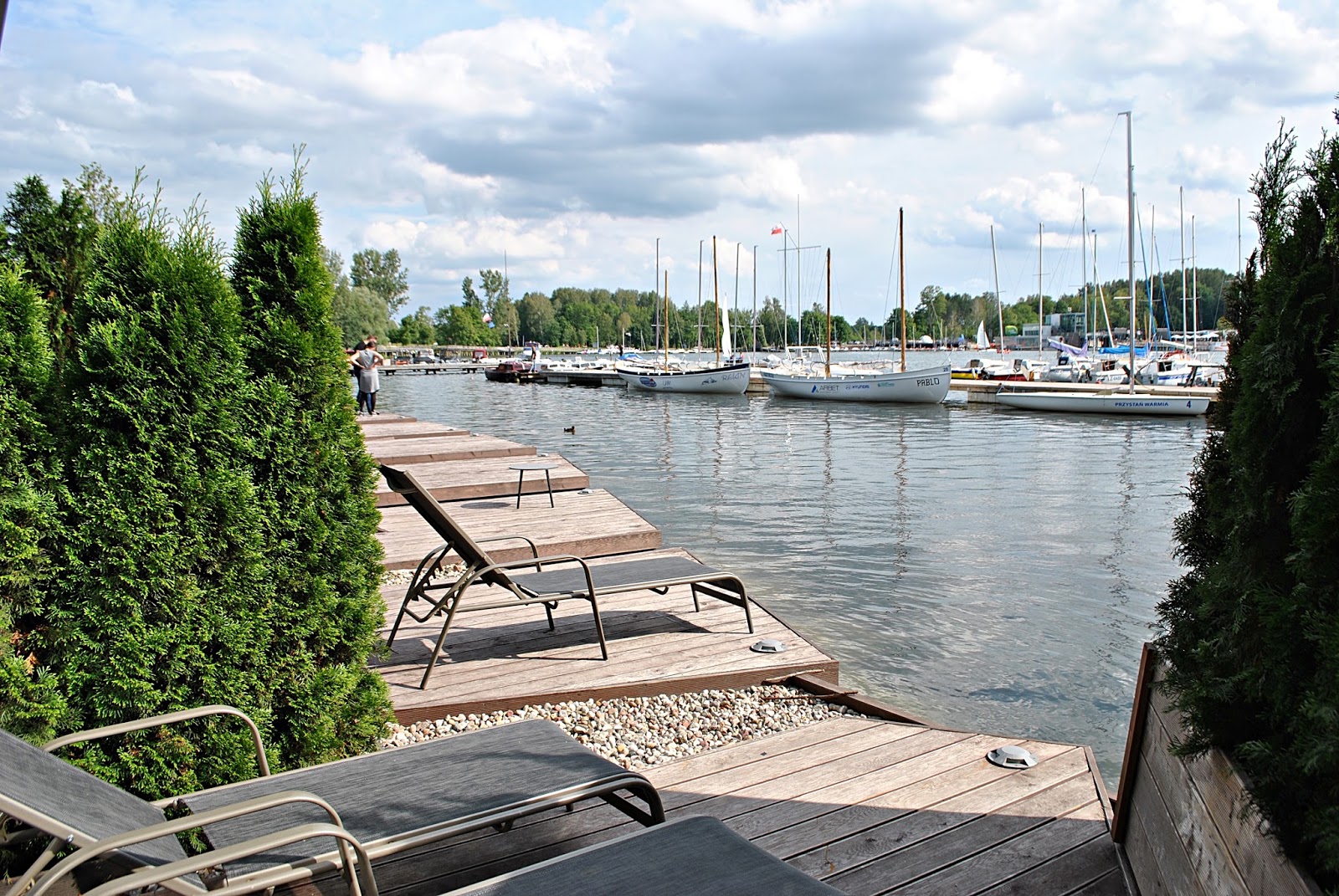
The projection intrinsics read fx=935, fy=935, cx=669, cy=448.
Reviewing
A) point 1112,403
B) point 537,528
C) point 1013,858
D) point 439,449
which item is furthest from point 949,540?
point 1112,403

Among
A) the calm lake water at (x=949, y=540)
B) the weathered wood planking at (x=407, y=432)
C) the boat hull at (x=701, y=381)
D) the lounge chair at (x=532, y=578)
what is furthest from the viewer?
the boat hull at (x=701, y=381)

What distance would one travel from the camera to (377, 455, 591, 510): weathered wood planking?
10.9m

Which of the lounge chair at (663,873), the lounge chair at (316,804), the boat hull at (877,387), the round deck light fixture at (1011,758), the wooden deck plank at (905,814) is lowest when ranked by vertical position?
the wooden deck plank at (905,814)

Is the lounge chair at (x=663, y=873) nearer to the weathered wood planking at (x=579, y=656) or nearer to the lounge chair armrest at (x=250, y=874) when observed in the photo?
the lounge chair armrest at (x=250, y=874)

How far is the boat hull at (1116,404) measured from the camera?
32.4m

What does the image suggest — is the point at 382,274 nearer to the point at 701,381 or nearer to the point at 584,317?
the point at 584,317

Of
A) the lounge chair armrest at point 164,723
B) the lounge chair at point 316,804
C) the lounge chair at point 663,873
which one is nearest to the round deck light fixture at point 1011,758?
the lounge chair at point 316,804

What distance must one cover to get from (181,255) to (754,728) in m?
3.20

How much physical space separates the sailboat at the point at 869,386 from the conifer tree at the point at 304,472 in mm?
37705

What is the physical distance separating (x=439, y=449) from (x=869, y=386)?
29.5m

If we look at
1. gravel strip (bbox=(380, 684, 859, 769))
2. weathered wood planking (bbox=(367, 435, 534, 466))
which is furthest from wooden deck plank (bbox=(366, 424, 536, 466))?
gravel strip (bbox=(380, 684, 859, 769))

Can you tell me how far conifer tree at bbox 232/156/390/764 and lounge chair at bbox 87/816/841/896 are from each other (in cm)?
126

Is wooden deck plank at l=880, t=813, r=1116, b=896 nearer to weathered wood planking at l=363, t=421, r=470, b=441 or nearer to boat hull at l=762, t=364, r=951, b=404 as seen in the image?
weathered wood planking at l=363, t=421, r=470, b=441

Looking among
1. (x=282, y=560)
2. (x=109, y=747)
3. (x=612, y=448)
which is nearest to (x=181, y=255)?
(x=282, y=560)
